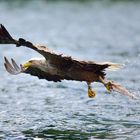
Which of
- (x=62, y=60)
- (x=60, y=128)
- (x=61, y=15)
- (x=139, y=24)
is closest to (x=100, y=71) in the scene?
(x=62, y=60)

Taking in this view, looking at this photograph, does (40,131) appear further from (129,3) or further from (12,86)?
(129,3)

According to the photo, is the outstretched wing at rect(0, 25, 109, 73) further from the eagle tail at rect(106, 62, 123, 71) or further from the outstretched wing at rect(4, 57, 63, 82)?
the outstretched wing at rect(4, 57, 63, 82)

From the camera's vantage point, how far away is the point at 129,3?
1622 inches

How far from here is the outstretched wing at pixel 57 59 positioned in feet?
33.6

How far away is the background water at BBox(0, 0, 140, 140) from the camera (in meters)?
11.0

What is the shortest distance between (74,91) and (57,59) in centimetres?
465

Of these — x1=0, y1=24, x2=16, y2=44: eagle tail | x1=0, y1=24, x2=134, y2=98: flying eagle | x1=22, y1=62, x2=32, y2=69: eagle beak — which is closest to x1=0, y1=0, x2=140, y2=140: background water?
x1=0, y1=24, x2=134, y2=98: flying eagle

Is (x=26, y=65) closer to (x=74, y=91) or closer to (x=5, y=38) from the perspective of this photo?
(x=5, y=38)

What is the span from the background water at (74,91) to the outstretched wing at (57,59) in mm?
1173

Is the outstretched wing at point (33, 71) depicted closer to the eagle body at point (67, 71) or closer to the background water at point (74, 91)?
the eagle body at point (67, 71)

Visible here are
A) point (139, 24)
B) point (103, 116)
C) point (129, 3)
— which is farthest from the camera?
point (129, 3)

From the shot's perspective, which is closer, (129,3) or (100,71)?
(100,71)

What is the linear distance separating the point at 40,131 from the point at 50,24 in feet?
68.0

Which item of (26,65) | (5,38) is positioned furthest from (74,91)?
(5,38)
